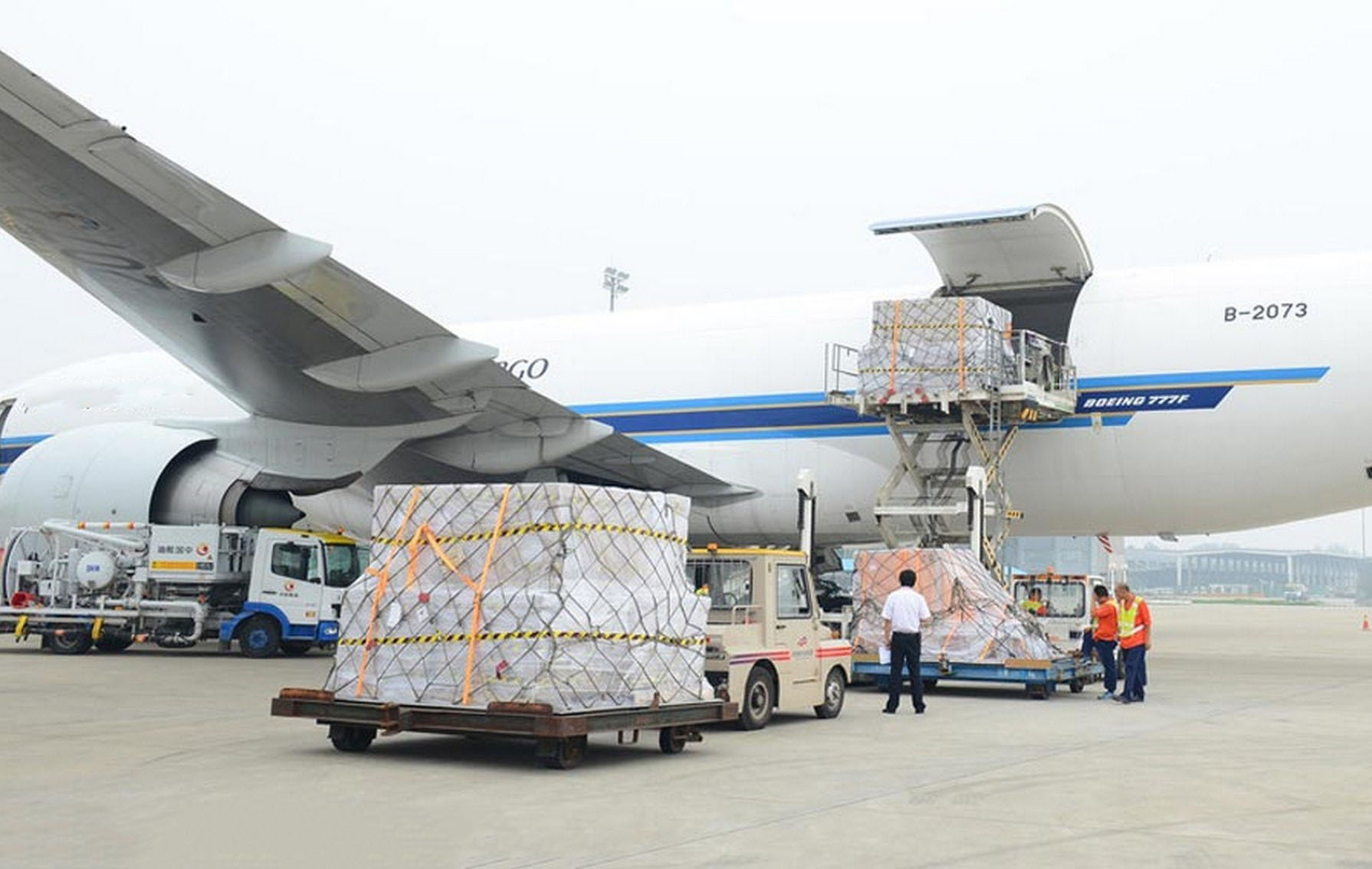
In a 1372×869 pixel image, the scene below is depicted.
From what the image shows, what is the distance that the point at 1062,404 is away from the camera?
20125 mm

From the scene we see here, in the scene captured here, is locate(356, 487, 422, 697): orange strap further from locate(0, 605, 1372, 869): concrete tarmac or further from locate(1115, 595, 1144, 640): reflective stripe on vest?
locate(1115, 595, 1144, 640): reflective stripe on vest

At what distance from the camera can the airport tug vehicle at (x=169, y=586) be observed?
71.8 ft

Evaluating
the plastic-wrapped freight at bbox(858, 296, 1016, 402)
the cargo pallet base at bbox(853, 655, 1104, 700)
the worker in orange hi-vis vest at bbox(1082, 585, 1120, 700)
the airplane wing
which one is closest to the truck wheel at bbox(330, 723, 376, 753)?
the airplane wing

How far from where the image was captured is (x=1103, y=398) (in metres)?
20.3

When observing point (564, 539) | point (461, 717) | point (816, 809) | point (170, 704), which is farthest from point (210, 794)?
point (170, 704)

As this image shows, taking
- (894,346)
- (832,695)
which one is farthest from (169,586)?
(832,695)

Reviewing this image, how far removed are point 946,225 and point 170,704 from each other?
12.2 metres

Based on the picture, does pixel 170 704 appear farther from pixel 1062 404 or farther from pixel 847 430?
pixel 1062 404

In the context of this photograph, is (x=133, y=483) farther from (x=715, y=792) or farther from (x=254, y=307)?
(x=715, y=792)

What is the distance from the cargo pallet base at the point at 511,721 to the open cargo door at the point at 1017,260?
34.8 feet

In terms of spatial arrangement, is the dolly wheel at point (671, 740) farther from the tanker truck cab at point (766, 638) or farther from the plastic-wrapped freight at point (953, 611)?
the plastic-wrapped freight at point (953, 611)

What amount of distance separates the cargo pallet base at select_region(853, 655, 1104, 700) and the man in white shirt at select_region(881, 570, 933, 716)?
→ 1590 millimetres

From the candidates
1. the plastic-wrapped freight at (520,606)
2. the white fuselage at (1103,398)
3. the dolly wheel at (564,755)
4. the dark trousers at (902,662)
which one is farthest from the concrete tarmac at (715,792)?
the white fuselage at (1103,398)

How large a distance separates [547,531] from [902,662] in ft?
19.0
